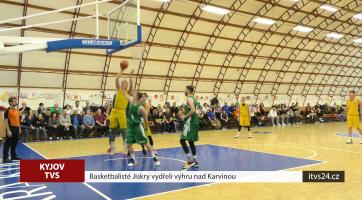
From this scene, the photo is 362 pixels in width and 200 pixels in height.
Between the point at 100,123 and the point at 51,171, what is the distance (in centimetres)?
1215

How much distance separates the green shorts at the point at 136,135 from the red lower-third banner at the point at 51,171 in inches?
69.3

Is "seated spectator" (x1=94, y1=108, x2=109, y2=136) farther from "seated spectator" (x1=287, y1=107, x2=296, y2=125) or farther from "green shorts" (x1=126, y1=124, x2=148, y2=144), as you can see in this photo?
"seated spectator" (x1=287, y1=107, x2=296, y2=125)

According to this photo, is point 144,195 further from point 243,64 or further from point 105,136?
point 243,64

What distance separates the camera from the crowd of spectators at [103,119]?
16859 millimetres

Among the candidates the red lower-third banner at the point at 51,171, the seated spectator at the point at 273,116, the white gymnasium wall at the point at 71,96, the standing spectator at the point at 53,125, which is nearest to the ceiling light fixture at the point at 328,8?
the seated spectator at the point at 273,116

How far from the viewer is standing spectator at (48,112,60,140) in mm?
16859

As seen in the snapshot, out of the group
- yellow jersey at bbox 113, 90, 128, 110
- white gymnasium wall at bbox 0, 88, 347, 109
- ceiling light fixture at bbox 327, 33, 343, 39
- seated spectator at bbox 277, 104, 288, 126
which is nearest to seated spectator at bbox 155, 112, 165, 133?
white gymnasium wall at bbox 0, 88, 347, 109

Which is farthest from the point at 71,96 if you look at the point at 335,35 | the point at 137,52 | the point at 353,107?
the point at 335,35

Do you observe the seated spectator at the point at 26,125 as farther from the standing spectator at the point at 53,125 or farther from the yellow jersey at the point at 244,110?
the yellow jersey at the point at 244,110

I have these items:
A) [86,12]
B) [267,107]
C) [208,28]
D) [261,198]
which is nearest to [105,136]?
[86,12]
